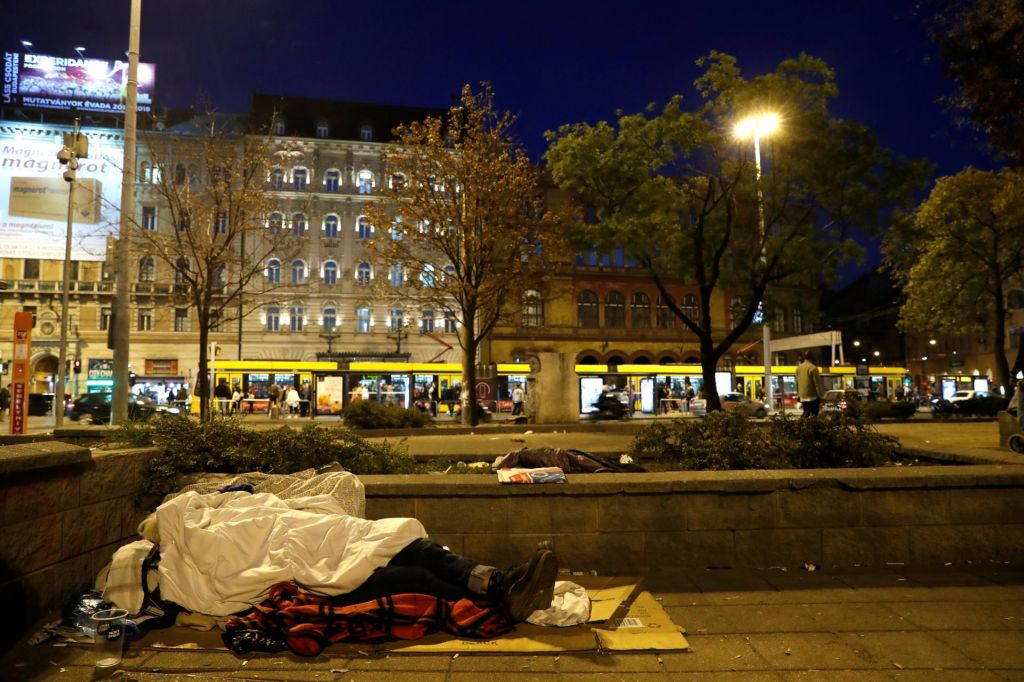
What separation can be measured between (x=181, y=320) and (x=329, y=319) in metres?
10.3

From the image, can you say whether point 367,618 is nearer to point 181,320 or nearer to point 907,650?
point 907,650

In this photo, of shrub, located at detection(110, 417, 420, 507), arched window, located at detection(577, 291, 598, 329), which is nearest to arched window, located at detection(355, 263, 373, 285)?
arched window, located at detection(577, 291, 598, 329)

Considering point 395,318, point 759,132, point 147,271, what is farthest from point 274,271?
point 759,132

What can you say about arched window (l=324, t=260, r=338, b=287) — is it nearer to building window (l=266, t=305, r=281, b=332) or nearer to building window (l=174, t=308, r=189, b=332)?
building window (l=266, t=305, r=281, b=332)

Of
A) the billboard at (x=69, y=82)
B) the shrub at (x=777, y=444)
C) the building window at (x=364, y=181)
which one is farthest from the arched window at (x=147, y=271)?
the shrub at (x=777, y=444)

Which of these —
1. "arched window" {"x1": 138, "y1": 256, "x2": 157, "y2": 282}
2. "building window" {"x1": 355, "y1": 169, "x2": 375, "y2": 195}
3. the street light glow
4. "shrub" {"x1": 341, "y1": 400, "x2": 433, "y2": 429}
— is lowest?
"shrub" {"x1": 341, "y1": 400, "x2": 433, "y2": 429}

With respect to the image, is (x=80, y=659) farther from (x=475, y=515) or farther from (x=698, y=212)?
(x=698, y=212)

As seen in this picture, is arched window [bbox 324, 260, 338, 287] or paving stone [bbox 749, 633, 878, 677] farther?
arched window [bbox 324, 260, 338, 287]

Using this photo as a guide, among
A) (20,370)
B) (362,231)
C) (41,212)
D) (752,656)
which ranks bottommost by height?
(752,656)

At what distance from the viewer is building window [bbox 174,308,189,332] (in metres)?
47.2

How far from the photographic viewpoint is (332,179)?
51.2 m

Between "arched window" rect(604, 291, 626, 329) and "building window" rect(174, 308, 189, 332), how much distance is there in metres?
32.3

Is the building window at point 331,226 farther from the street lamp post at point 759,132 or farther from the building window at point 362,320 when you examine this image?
the street lamp post at point 759,132

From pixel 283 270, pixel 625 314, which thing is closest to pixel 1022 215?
pixel 625 314
